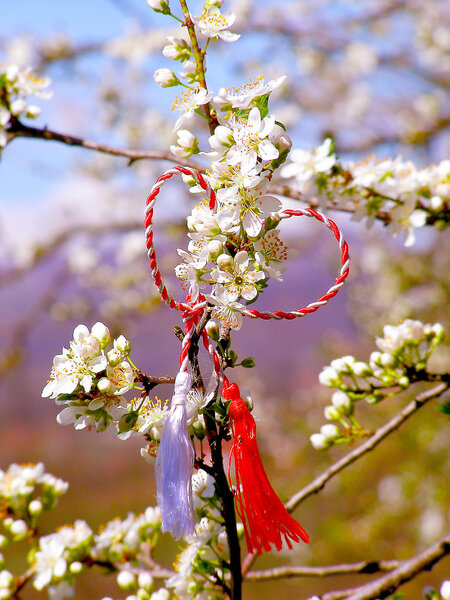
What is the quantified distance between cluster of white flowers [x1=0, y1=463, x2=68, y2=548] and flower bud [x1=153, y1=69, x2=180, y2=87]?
776mm

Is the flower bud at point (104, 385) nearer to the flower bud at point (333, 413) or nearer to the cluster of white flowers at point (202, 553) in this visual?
the cluster of white flowers at point (202, 553)

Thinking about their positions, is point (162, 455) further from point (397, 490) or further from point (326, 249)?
point (326, 249)

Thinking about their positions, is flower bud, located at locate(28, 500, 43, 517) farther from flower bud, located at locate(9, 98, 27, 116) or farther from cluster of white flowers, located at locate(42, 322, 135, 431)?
flower bud, located at locate(9, 98, 27, 116)

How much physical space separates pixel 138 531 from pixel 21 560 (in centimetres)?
378

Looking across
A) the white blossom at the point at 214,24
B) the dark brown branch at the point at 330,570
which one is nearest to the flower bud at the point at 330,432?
the dark brown branch at the point at 330,570

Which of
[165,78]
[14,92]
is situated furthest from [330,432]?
[14,92]

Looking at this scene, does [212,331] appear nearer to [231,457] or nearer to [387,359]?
[231,457]

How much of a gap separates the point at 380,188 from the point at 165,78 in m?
0.53

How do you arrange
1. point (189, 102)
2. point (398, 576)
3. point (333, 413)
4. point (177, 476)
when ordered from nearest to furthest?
point (177, 476), point (189, 102), point (398, 576), point (333, 413)

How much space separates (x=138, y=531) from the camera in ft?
3.27

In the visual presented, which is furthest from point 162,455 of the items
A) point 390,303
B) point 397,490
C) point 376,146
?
point 390,303

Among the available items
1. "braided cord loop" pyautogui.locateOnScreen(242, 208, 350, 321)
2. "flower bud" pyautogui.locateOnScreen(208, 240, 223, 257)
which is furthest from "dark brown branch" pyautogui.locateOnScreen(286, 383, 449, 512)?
"flower bud" pyautogui.locateOnScreen(208, 240, 223, 257)

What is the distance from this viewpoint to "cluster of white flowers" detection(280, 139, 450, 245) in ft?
3.32

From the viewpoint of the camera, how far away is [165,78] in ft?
2.23
